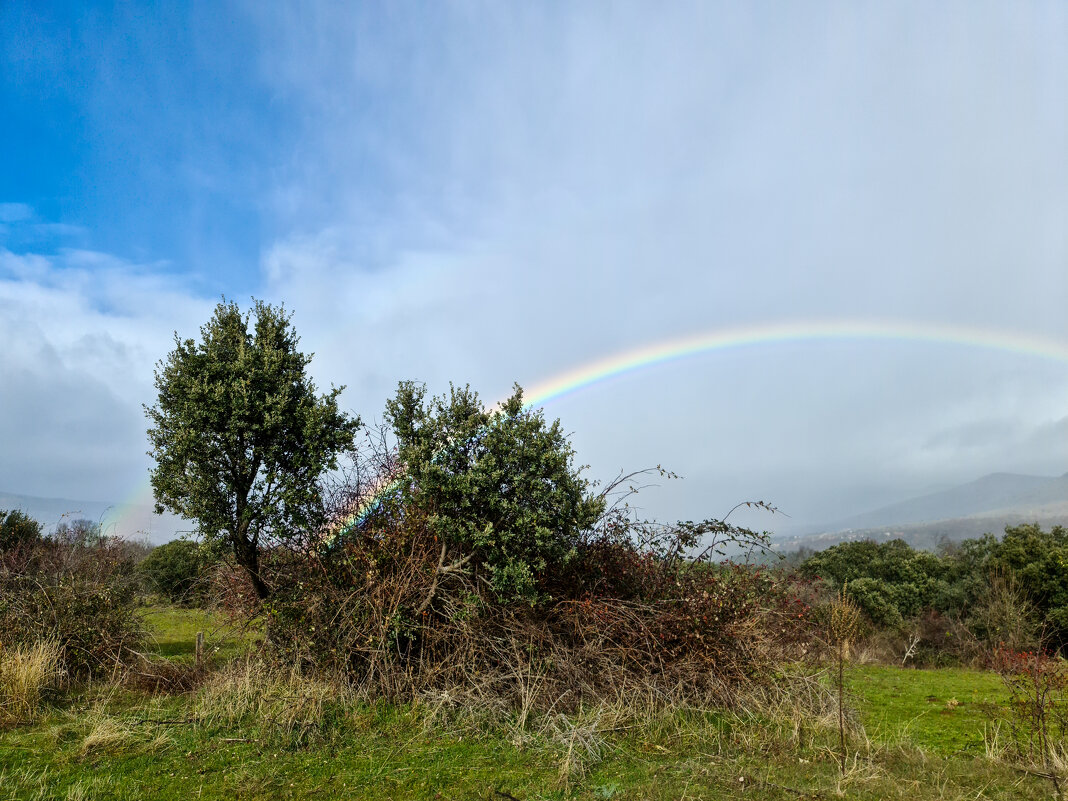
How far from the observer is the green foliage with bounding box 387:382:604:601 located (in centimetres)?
927

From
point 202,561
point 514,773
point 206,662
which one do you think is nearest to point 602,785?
point 514,773

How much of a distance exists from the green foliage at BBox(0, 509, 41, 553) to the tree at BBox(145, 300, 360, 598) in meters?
17.7

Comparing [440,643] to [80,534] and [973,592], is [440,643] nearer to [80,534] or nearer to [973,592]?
[80,534]

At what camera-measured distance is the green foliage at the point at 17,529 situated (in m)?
23.7

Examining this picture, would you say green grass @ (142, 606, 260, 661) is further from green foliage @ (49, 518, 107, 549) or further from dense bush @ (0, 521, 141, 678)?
green foliage @ (49, 518, 107, 549)

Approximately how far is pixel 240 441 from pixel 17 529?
22.9 m

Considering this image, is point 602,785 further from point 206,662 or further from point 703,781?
point 206,662

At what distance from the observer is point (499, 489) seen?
9.57 meters

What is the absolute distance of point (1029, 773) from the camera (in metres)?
6.65

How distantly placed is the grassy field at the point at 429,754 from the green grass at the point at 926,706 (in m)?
0.13

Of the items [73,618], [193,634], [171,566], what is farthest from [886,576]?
[73,618]

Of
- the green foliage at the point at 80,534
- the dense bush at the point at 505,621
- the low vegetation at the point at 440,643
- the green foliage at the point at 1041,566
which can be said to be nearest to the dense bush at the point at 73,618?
the low vegetation at the point at 440,643

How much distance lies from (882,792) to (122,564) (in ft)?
48.9

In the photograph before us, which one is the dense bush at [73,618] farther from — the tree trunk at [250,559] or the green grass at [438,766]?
the green grass at [438,766]
